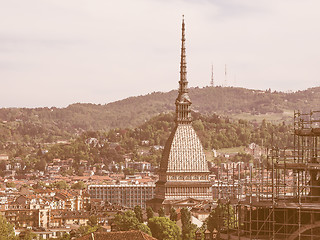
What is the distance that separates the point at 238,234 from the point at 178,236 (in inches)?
3519

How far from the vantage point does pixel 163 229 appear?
16412 cm

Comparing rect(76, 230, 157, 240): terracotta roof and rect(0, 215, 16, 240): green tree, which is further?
rect(0, 215, 16, 240): green tree

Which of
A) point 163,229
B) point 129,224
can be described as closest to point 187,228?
point 163,229

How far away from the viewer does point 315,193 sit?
72.1 m

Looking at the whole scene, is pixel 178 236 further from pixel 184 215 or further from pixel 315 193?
pixel 315 193

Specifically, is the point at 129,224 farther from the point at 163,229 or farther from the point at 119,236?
the point at 119,236

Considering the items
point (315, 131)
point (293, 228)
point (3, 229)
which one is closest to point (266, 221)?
point (293, 228)

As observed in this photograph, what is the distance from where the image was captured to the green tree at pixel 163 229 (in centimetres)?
16125

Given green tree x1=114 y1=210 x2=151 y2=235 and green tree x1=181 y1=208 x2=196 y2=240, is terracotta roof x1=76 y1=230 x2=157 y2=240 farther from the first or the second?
→ green tree x1=181 y1=208 x2=196 y2=240

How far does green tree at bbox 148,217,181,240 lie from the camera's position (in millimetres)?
161250

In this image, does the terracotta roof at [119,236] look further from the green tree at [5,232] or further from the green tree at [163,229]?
the green tree at [5,232]

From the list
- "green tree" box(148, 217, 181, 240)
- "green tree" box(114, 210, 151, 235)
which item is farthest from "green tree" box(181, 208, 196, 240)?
"green tree" box(114, 210, 151, 235)

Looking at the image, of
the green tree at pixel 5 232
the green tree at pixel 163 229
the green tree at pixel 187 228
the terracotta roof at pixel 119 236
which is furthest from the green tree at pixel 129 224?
the terracotta roof at pixel 119 236

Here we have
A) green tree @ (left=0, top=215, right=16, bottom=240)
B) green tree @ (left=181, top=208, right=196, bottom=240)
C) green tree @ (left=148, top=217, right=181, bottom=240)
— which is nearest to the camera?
green tree @ (left=148, top=217, right=181, bottom=240)
